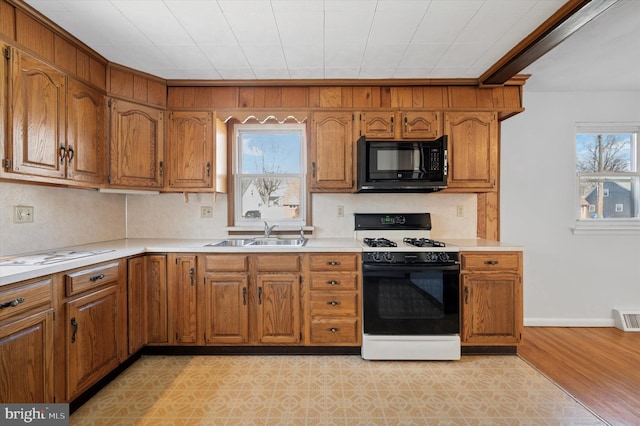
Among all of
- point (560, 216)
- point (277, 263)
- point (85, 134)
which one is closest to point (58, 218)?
point (85, 134)

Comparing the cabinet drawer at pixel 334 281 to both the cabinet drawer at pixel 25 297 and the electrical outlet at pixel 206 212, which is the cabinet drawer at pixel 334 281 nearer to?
the electrical outlet at pixel 206 212

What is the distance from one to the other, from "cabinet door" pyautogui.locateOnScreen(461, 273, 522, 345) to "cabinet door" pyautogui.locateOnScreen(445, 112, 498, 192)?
2.76 feet

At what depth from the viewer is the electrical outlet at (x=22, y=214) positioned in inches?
74.2

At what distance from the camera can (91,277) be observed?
1789mm

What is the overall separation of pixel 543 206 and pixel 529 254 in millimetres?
520

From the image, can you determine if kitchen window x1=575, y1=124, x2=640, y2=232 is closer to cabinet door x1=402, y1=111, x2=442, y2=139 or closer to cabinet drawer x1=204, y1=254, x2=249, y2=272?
cabinet door x1=402, y1=111, x2=442, y2=139

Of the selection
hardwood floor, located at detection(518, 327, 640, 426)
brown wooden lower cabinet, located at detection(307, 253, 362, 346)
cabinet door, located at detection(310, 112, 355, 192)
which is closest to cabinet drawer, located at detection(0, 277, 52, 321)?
brown wooden lower cabinet, located at detection(307, 253, 362, 346)

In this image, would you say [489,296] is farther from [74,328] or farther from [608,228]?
[74,328]

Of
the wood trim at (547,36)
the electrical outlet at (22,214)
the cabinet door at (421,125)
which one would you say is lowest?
the electrical outlet at (22,214)

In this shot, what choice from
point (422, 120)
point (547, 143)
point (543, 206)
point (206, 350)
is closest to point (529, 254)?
point (543, 206)

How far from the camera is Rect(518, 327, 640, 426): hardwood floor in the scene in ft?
5.90

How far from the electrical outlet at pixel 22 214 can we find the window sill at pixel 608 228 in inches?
187

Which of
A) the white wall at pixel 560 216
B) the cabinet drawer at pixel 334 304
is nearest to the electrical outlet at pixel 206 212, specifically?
the cabinet drawer at pixel 334 304

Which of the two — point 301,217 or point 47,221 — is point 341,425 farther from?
point 47,221
